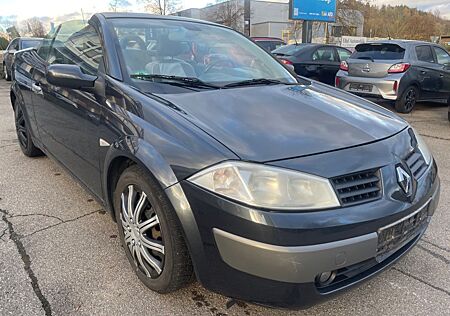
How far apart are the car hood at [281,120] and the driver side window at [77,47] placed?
0.82 meters

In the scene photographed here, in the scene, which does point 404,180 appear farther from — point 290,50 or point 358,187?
point 290,50

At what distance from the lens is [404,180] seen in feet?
6.28

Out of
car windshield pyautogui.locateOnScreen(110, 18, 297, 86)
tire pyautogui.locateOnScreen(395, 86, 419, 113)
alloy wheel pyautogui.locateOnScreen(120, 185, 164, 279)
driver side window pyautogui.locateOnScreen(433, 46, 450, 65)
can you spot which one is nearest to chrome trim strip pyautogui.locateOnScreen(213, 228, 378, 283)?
alloy wheel pyautogui.locateOnScreen(120, 185, 164, 279)

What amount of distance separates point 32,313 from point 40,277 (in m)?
0.34

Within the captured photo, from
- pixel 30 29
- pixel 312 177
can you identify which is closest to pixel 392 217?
pixel 312 177

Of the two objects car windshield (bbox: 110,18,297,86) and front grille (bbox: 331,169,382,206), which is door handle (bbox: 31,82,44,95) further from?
front grille (bbox: 331,169,382,206)

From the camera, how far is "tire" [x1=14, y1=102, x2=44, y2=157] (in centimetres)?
443

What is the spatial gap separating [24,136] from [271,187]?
13.1ft

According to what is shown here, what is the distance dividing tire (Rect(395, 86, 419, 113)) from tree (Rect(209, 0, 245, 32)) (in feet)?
117

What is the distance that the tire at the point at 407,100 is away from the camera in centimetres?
790

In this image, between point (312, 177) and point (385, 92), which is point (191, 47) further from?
point (385, 92)

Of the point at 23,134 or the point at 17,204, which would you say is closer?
the point at 17,204

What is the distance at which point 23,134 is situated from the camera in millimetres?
4656

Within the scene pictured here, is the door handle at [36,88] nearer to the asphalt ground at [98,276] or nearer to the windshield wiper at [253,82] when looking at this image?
the asphalt ground at [98,276]
